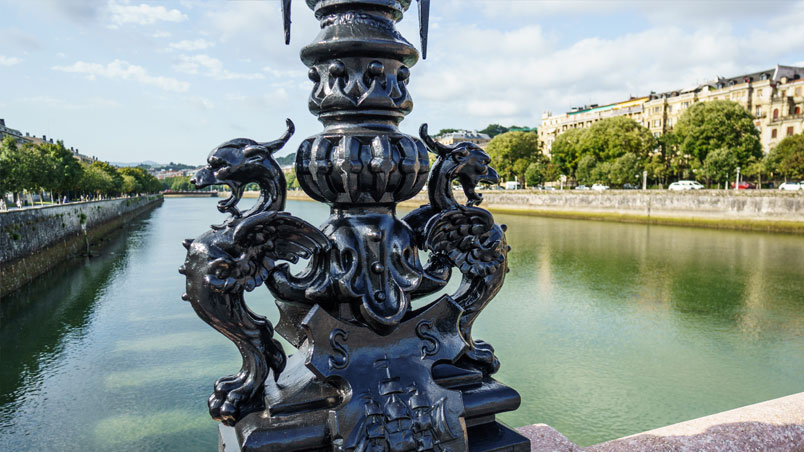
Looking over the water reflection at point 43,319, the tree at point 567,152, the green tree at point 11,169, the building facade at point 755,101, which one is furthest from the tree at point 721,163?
the green tree at point 11,169

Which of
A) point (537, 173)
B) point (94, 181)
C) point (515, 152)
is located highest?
point (515, 152)

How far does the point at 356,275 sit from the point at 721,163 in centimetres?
4287

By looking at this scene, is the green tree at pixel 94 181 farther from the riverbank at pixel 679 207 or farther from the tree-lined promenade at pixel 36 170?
the riverbank at pixel 679 207

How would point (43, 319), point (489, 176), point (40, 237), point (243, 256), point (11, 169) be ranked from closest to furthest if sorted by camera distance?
point (243, 256)
point (489, 176)
point (43, 319)
point (40, 237)
point (11, 169)

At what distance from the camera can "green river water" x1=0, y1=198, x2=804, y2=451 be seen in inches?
316

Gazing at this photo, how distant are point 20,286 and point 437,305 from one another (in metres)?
18.9

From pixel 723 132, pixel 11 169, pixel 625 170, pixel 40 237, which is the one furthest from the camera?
pixel 625 170

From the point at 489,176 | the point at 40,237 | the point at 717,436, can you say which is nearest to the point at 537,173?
the point at 40,237

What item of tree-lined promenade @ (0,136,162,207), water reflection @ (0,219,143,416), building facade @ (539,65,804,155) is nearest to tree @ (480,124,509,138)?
building facade @ (539,65,804,155)

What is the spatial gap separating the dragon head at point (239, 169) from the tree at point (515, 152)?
58.2m

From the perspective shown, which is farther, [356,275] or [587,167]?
[587,167]

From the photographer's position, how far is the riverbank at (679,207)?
28766 mm

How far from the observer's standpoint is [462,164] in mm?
1729

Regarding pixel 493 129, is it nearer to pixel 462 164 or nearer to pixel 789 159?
pixel 789 159
